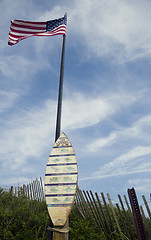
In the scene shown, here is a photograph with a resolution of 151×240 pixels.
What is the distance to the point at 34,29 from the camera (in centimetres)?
649

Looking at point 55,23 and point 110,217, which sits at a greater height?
point 55,23

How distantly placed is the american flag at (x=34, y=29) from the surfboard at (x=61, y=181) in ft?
11.4

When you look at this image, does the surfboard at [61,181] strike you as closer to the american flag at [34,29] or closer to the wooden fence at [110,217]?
the wooden fence at [110,217]

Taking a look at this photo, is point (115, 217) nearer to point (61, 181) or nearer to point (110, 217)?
point (110, 217)

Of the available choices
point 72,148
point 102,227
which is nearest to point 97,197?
point 102,227

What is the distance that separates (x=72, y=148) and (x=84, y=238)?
8.50 feet

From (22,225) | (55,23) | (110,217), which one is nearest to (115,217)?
(110,217)

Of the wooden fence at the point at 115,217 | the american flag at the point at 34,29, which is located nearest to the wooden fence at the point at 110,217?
the wooden fence at the point at 115,217

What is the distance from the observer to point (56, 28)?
6.27 metres

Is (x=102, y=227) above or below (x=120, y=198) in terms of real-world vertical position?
below

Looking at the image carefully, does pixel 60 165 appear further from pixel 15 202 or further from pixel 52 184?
pixel 15 202

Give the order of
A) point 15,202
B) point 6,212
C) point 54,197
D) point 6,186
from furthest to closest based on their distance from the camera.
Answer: point 6,186
point 15,202
point 6,212
point 54,197

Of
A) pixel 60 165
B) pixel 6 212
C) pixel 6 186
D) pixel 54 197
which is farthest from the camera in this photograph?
pixel 6 186

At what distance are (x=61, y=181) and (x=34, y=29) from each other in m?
4.63
